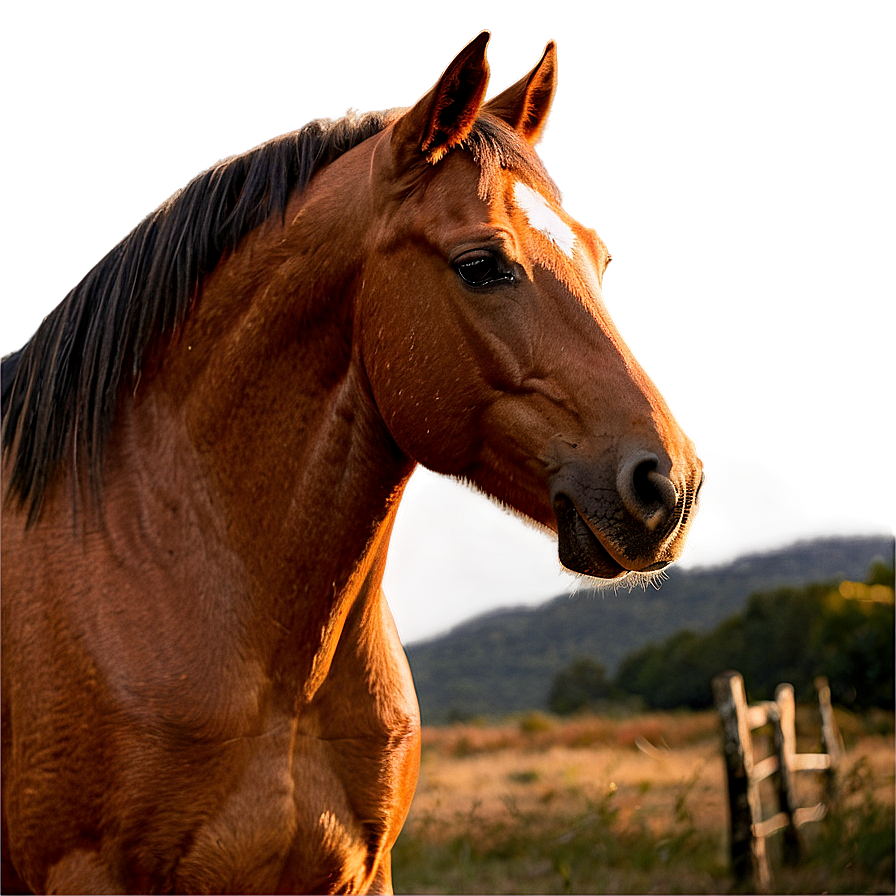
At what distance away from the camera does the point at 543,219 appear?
221 centimetres

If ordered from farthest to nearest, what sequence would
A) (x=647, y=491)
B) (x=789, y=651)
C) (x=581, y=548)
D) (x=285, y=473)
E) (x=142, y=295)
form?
(x=789, y=651) < (x=142, y=295) < (x=285, y=473) < (x=581, y=548) < (x=647, y=491)

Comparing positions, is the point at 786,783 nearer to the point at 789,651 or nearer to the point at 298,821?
the point at 789,651

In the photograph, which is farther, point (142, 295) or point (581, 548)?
point (142, 295)

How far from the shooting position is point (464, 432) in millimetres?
2205

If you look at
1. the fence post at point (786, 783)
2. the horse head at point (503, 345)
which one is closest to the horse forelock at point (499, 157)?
the horse head at point (503, 345)

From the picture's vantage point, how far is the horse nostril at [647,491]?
1.90 meters

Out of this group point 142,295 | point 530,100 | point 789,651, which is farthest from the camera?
point 789,651

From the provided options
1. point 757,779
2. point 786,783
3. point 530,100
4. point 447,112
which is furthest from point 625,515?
point 786,783

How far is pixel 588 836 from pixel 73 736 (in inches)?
248

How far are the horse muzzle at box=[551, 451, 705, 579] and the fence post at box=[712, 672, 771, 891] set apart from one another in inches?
234

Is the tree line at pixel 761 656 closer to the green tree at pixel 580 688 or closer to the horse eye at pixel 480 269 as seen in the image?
the green tree at pixel 580 688

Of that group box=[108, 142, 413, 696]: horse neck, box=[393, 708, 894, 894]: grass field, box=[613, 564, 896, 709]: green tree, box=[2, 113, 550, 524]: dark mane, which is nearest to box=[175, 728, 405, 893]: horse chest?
box=[108, 142, 413, 696]: horse neck

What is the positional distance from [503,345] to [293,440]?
64cm

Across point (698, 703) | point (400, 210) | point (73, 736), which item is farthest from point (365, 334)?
point (698, 703)
